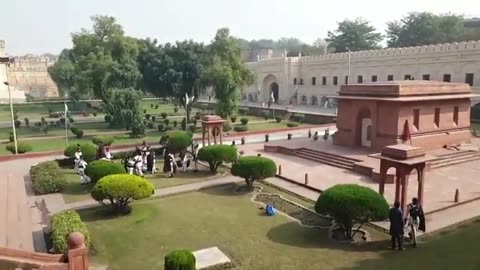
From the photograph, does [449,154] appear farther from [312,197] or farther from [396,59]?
[396,59]

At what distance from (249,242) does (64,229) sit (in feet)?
14.6

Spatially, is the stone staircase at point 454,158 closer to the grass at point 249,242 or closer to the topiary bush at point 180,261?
the grass at point 249,242

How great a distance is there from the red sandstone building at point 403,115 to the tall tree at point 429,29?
36626mm

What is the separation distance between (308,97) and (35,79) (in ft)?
202

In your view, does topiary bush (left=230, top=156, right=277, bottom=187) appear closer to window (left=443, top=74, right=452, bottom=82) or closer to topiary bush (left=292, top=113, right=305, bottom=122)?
topiary bush (left=292, top=113, right=305, bottom=122)

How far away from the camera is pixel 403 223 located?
9664 millimetres

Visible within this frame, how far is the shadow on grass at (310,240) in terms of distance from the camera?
32.6 ft

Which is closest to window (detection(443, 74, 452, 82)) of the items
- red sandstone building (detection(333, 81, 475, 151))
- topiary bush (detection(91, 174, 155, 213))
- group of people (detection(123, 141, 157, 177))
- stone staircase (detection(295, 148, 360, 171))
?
red sandstone building (detection(333, 81, 475, 151))

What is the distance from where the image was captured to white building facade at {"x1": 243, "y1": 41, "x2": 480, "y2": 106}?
113 feet

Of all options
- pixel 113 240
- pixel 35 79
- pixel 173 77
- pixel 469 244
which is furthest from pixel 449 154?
pixel 35 79

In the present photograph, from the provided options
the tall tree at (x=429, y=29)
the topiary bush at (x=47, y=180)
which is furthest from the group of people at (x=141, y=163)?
the tall tree at (x=429, y=29)

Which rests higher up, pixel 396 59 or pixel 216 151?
pixel 396 59

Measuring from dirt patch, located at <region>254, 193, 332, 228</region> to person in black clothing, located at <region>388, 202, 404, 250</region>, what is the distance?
214 cm

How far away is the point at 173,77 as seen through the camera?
3095cm
